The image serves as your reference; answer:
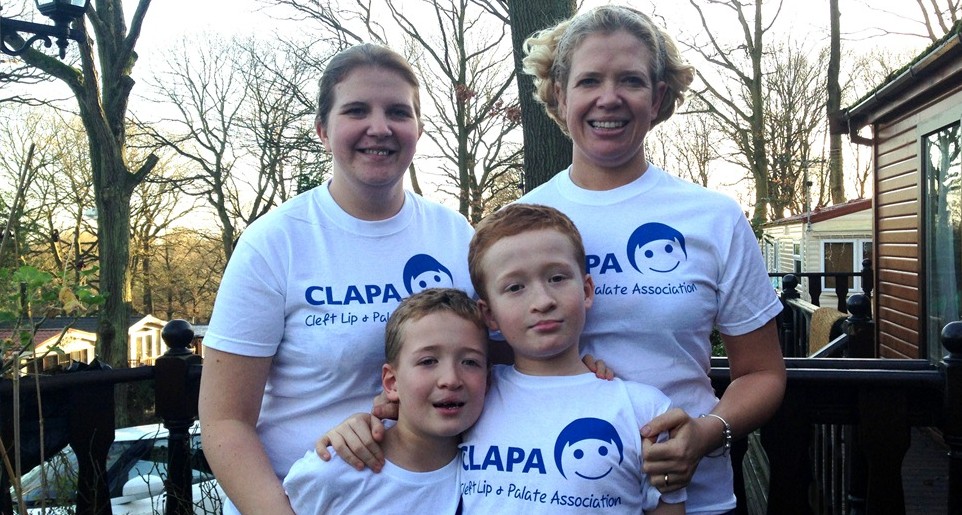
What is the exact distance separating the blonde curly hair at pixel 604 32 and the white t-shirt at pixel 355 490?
108 centimetres

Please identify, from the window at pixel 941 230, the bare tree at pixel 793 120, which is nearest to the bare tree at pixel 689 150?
the bare tree at pixel 793 120

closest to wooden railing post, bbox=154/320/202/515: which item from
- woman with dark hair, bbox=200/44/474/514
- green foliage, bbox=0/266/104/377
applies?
green foliage, bbox=0/266/104/377

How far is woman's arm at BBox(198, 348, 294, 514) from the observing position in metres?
1.93

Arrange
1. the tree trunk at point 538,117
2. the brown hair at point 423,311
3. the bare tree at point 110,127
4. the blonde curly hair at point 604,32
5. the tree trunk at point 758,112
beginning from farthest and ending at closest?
the tree trunk at point 758,112 < the bare tree at point 110,127 < the tree trunk at point 538,117 < the blonde curly hair at point 604,32 < the brown hair at point 423,311

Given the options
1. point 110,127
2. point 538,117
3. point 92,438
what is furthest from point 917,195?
point 110,127

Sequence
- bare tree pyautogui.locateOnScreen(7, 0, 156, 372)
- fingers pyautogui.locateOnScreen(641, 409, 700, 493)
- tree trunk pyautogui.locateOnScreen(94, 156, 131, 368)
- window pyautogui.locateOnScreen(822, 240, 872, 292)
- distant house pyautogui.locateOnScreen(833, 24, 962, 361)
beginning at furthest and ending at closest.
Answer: window pyautogui.locateOnScreen(822, 240, 872, 292) < tree trunk pyautogui.locateOnScreen(94, 156, 131, 368) < bare tree pyautogui.locateOnScreen(7, 0, 156, 372) < distant house pyautogui.locateOnScreen(833, 24, 962, 361) < fingers pyautogui.locateOnScreen(641, 409, 700, 493)

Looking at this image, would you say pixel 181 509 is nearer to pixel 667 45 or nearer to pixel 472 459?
pixel 472 459

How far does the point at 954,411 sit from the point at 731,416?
89 cm

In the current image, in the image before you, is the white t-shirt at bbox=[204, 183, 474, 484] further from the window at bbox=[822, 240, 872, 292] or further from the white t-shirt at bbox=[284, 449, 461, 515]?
the window at bbox=[822, 240, 872, 292]

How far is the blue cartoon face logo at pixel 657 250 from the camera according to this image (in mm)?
1973

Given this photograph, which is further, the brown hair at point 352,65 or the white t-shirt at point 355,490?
the brown hair at point 352,65

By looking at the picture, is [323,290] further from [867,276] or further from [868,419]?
[867,276]

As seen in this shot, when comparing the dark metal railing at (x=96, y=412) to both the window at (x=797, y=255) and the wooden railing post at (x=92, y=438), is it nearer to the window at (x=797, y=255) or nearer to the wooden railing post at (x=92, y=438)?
the wooden railing post at (x=92, y=438)

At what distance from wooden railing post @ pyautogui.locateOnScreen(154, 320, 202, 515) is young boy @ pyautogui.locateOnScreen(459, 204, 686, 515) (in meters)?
1.41
